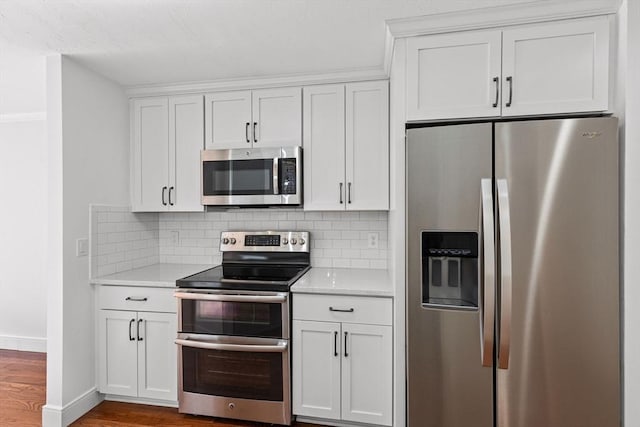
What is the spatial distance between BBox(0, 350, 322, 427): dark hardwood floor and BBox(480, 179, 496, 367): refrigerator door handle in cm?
128

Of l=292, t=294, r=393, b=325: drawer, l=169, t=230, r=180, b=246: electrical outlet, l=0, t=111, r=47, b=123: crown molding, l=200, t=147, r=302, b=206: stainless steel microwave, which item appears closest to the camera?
l=292, t=294, r=393, b=325: drawer

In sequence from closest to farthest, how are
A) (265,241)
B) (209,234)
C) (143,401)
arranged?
(143,401)
(265,241)
(209,234)

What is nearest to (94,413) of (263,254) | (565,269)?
(263,254)

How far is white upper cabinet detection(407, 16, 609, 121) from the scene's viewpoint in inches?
70.2

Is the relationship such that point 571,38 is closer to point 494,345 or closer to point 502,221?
point 502,221

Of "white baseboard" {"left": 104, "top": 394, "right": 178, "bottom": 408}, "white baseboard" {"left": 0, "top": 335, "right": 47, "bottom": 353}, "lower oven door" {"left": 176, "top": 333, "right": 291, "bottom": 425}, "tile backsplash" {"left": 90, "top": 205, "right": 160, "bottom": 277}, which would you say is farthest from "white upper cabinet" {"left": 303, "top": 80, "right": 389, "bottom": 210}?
"white baseboard" {"left": 0, "top": 335, "right": 47, "bottom": 353}

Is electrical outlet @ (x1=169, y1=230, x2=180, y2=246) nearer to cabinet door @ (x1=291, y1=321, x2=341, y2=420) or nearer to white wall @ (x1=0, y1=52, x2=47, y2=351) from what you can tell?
white wall @ (x1=0, y1=52, x2=47, y2=351)

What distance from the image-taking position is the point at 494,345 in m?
1.71

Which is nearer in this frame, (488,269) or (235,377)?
(488,269)

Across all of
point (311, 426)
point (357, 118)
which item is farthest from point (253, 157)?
point (311, 426)

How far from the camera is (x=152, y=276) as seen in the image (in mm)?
2611

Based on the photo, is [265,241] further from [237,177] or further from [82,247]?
[82,247]

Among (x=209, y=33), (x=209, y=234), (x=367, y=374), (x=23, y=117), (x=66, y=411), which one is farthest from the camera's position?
(x=23, y=117)

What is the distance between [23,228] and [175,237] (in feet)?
5.45
